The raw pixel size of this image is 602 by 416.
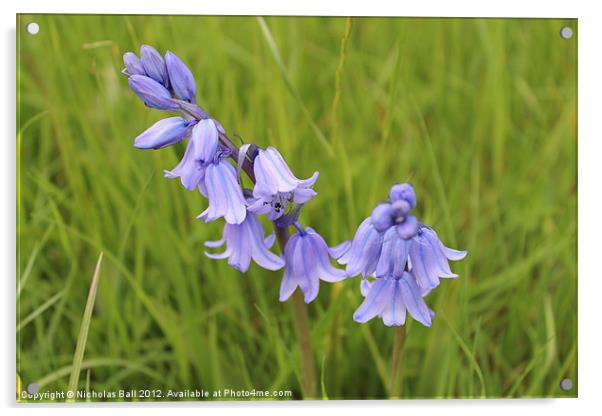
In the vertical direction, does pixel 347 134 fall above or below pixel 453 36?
below

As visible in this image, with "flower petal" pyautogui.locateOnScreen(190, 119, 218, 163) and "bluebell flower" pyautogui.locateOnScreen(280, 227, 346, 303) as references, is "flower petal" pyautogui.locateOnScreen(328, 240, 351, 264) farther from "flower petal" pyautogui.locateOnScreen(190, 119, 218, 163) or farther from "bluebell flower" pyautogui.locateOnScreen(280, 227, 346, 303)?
"flower petal" pyautogui.locateOnScreen(190, 119, 218, 163)

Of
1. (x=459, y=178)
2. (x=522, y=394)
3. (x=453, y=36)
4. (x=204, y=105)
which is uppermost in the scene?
(x=453, y=36)

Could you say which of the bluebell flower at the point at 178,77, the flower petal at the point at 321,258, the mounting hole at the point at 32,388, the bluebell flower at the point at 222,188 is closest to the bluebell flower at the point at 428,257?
the flower petal at the point at 321,258

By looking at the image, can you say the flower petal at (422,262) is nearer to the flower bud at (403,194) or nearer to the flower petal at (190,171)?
the flower bud at (403,194)

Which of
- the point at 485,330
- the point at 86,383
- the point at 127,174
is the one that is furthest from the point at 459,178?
the point at 86,383
